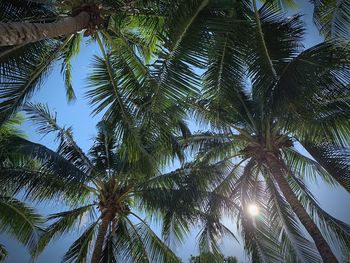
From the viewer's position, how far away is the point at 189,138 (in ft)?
Answer: 34.8

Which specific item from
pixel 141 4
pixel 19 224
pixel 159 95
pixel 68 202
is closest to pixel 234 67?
pixel 159 95

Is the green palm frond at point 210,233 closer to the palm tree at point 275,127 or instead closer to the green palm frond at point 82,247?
the palm tree at point 275,127

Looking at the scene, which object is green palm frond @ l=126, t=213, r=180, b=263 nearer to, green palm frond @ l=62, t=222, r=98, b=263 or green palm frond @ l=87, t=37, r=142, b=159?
green palm frond @ l=62, t=222, r=98, b=263

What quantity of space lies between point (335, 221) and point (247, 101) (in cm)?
385

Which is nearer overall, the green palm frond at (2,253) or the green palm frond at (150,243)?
the green palm frond at (150,243)

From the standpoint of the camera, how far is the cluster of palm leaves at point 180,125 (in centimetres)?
627

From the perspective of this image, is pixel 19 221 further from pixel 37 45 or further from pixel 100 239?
pixel 37 45

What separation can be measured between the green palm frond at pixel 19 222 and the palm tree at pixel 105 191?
1.35ft

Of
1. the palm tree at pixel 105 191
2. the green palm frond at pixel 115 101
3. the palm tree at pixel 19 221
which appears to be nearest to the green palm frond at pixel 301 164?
the palm tree at pixel 105 191

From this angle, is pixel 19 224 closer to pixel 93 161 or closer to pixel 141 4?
A: pixel 93 161

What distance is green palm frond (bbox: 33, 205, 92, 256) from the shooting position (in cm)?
1084

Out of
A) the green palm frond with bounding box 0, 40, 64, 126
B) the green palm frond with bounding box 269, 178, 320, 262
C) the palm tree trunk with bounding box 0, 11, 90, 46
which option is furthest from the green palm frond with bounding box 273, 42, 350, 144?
the green palm frond with bounding box 0, 40, 64, 126

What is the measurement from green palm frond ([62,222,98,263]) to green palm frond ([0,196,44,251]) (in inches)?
43.6

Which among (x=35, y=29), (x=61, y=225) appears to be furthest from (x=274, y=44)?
(x=61, y=225)
